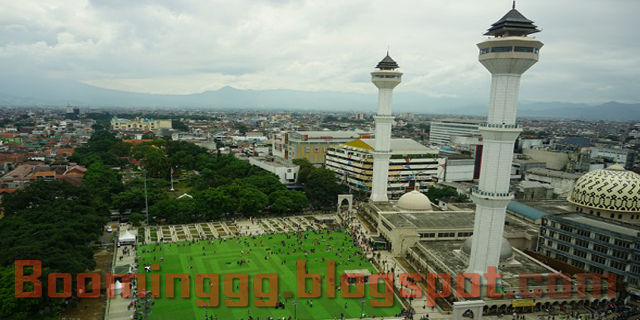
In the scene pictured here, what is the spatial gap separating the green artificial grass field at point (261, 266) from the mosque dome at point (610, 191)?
28.7 m

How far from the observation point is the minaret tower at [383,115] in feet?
230

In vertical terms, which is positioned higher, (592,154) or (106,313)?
(592,154)

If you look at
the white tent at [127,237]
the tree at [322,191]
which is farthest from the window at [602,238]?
the white tent at [127,237]

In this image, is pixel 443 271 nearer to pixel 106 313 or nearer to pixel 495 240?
pixel 495 240

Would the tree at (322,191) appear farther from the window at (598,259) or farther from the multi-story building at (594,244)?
the window at (598,259)

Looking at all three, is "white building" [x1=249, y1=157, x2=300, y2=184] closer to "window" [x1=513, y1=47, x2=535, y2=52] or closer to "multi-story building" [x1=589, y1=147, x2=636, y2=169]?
"window" [x1=513, y1=47, x2=535, y2=52]

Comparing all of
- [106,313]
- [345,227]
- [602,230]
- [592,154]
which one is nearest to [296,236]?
[345,227]

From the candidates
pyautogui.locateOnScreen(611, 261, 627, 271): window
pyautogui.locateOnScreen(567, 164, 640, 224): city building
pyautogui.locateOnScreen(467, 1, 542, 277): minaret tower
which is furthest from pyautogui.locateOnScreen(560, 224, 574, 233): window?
pyautogui.locateOnScreen(467, 1, 542, 277): minaret tower

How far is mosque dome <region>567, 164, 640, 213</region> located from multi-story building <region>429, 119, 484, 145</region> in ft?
380

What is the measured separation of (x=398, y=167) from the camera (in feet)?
274

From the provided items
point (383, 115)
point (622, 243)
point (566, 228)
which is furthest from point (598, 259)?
point (383, 115)

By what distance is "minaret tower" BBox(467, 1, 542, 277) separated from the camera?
36.4 m

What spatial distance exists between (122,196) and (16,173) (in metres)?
33.7

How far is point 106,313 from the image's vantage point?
35.3m
